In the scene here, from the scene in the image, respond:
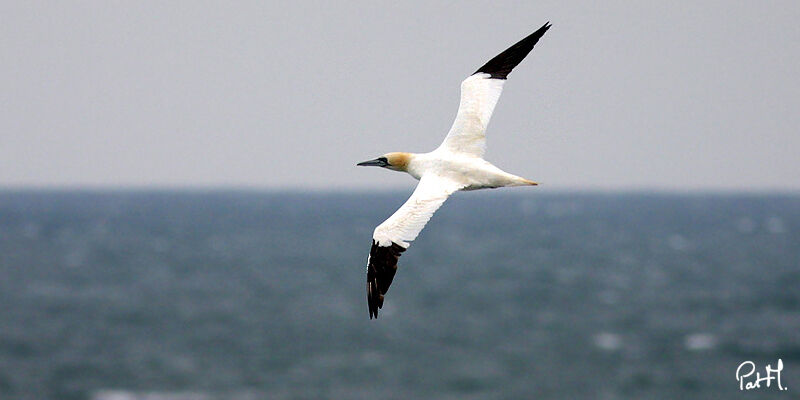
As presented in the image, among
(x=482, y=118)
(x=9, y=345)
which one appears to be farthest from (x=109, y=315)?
(x=482, y=118)

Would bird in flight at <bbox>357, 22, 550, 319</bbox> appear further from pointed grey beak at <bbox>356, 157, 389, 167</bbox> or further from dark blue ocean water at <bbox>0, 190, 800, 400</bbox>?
dark blue ocean water at <bbox>0, 190, 800, 400</bbox>

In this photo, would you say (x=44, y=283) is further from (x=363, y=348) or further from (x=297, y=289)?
(x=363, y=348)

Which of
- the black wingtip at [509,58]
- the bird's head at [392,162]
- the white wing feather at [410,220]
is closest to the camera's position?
the white wing feather at [410,220]

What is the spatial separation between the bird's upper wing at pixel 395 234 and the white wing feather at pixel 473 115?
162cm

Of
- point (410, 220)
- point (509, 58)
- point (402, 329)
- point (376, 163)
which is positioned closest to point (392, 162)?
point (376, 163)

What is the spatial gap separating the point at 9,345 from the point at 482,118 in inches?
3733

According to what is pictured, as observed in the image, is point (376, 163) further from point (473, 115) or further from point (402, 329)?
point (402, 329)

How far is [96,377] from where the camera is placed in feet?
288

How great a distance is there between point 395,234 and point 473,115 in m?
3.16

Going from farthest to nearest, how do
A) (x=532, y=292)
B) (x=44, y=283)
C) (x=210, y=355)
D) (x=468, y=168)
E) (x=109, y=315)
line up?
1. (x=44, y=283)
2. (x=532, y=292)
3. (x=109, y=315)
4. (x=210, y=355)
5. (x=468, y=168)

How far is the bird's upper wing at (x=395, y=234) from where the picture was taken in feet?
45.4

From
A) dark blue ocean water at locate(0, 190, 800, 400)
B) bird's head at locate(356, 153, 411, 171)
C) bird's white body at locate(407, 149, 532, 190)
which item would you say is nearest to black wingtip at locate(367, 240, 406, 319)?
bird's white body at locate(407, 149, 532, 190)

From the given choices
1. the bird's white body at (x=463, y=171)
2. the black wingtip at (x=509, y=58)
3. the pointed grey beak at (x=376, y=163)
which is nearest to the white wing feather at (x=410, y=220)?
the bird's white body at (x=463, y=171)

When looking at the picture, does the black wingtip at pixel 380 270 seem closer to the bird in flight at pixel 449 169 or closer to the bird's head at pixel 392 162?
the bird in flight at pixel 449 169
